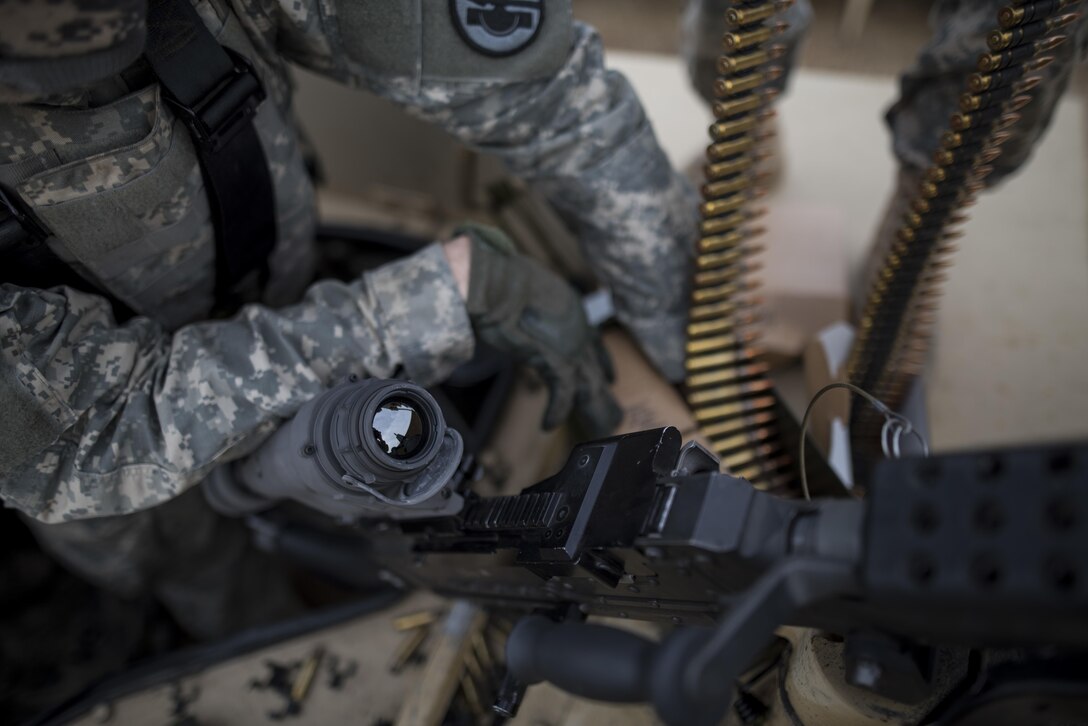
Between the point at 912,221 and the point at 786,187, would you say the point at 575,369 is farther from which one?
the point at 786,187

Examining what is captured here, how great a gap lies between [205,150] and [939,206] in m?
1.32

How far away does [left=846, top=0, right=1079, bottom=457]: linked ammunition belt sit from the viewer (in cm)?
141

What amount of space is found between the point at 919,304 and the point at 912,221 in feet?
0.88

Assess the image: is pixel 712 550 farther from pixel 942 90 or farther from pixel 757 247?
pixel 942 90

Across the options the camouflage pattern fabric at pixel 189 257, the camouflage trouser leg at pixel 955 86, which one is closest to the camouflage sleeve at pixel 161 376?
the camouflage pattern fabric at pixel 189 257

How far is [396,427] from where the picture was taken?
1.16 meters

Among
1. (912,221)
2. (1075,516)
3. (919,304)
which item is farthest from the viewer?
(919,304)

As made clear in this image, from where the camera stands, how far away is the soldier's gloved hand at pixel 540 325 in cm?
157

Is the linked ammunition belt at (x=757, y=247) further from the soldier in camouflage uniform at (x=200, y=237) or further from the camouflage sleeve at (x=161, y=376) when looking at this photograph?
the camouflage sleeve at (x=161, y=376)

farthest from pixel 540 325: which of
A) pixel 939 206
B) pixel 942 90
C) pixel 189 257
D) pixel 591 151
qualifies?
pixel 942 90

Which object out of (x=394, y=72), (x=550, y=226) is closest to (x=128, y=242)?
(x=394, y=72)

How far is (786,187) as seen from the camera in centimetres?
272

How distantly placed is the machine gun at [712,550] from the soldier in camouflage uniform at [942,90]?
1035 mm

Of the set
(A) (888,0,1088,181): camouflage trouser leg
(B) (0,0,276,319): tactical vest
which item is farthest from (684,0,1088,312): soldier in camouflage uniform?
(B) (0,0,276,319): tactical vest
